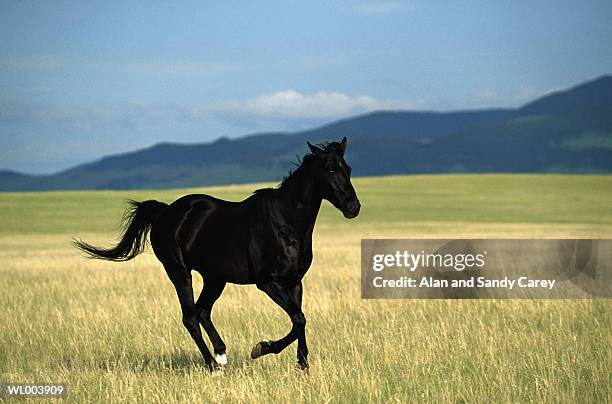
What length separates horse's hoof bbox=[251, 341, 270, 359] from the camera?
10.1 meters

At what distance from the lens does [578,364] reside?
36.8 feet

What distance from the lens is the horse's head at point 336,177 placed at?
32.2 ft

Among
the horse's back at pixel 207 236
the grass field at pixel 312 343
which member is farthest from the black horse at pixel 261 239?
the grass field at pixel 312 343

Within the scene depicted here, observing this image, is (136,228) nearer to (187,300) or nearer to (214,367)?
(187,300)

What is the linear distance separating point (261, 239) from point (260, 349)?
1307 mm

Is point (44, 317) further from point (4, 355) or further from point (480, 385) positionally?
point (480, 385)

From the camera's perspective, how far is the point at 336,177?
9891 mm

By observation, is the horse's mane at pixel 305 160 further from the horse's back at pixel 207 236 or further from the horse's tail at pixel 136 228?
the horse's tail at pixel 136 228

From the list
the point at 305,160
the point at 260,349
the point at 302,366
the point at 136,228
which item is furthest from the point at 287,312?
the point at 136,228

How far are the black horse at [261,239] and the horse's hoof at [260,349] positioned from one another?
0.01 m

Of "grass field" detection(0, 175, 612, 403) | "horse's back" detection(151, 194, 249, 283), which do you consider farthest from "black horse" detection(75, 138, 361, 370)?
"grass field" detection(0, 175, 612, 403)

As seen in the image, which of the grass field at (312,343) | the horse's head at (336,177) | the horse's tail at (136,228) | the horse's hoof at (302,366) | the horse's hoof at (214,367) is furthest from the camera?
the horse's tail at (136,228)

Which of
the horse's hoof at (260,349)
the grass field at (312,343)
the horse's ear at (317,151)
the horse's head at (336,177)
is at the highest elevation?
the horse's ear at (317,151)

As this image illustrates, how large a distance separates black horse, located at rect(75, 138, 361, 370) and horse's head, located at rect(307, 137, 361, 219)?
0.4 inches
